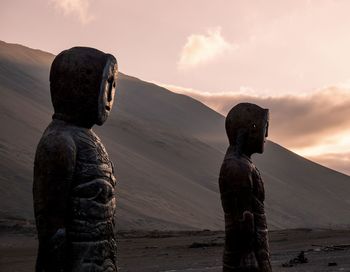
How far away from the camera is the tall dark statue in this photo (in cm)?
436

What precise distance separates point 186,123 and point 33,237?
7555cm

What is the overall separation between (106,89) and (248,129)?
9.60 feet

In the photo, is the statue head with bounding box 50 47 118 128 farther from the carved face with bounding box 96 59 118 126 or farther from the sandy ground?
the sandy ground

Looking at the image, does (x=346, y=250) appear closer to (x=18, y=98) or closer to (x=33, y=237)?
(x=33, y=237)

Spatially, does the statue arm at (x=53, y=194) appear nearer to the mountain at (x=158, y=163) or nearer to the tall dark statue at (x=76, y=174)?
the tall dark statue at (x=76, y=174)

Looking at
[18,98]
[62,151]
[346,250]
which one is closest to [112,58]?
[62,151]

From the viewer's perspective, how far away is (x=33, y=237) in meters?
25.5

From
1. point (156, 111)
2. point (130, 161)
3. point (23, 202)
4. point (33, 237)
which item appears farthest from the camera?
point (156, 111)

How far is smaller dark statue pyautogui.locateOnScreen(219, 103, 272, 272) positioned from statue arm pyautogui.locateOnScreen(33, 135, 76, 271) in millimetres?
2887

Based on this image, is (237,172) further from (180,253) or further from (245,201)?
(180,253)

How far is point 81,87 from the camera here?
470cm

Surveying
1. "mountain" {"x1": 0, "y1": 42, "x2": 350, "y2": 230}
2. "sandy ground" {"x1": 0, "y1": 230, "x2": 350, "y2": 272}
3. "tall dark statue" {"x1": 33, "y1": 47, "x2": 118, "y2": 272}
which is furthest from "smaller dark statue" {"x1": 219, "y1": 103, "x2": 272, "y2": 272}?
"mountain" {"x1": 0, "y1": 42, "x2": 350, "y2": 230}

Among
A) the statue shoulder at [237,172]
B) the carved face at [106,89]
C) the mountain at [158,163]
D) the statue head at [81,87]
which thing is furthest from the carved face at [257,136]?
the mountain at [158,163]

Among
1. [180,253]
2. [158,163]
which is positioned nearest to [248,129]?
[180,253]
